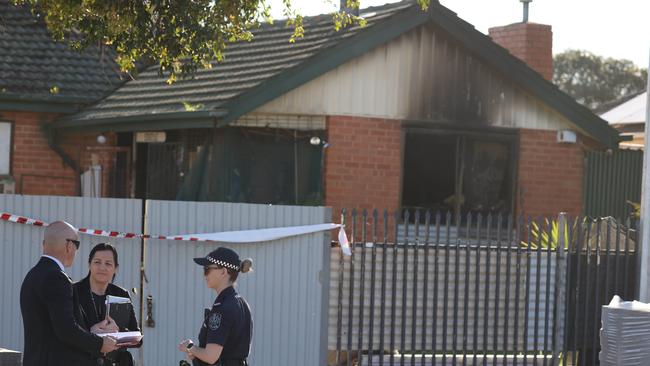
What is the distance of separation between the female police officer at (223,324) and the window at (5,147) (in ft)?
35.8

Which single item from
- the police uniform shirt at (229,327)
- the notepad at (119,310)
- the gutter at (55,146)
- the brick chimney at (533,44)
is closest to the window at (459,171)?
the brick chimney at (533,44)

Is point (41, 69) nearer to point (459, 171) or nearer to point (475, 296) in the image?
point (459, 171)

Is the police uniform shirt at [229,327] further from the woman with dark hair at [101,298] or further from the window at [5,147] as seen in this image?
the window at [5,147]

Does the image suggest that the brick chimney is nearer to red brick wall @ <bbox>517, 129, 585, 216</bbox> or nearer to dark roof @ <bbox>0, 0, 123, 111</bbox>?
red brick wall @ <bbox>517, 129, 585, 216</bbox>

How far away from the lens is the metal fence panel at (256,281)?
1110 centimetres

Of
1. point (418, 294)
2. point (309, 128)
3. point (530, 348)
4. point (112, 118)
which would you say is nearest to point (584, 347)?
point (530, 348)

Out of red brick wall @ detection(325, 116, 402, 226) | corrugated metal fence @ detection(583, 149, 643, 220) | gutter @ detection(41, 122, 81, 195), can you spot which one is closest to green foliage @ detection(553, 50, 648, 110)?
corrugated metal fence @ detection(583, 149, 643, 220)

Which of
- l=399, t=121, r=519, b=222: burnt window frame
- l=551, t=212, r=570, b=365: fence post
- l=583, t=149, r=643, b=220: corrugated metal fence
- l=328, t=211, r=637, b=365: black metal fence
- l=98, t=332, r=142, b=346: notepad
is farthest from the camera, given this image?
l=583, t=149, r=643, b=220: corrugated metal fence

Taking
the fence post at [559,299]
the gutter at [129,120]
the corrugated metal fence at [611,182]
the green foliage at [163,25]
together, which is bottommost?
the fence post at [559,299]

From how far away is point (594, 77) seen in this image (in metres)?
65.0

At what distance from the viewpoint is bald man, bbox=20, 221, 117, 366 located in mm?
6945

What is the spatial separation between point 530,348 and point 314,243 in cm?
245

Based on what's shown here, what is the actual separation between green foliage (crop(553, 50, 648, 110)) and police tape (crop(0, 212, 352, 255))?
52280 mm

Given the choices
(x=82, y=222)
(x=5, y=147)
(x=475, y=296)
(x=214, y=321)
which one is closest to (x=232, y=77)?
(x=5, y=147)
